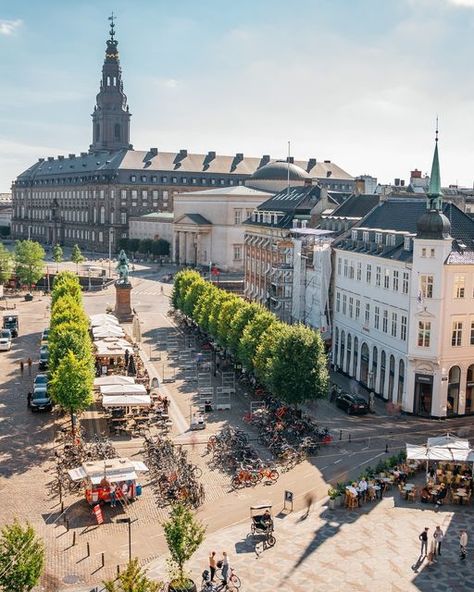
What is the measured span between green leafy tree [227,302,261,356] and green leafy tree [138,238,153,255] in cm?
12177

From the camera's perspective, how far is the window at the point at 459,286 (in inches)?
2356

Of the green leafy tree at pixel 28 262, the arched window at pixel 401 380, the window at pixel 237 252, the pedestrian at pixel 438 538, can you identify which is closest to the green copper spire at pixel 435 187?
the arched window at pixel 401 380

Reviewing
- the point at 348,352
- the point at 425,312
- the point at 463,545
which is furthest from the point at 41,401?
the point at 463,545

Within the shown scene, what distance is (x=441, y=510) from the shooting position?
4116 cm

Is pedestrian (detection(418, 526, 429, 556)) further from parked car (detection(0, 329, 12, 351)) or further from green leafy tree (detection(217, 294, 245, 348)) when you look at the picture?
parked car (detection(0, 329, 12, 351))

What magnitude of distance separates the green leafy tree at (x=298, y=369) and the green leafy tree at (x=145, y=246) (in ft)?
455

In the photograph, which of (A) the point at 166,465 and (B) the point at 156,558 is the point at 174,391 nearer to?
(A) the point at 166,465

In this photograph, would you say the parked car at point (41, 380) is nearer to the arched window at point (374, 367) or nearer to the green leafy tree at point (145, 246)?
the arched window at point (374, 367)

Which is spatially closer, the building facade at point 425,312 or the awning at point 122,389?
the awning at point 122,389

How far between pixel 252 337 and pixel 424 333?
14600 mm

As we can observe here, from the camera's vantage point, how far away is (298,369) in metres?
55.8

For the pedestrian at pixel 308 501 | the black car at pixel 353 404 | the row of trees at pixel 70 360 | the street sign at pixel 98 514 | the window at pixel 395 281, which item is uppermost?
the window at pixel 395 281

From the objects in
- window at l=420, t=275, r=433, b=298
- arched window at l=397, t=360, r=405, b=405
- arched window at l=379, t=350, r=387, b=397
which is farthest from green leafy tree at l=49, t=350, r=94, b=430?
window at l=420, t=275, r=433, b=298

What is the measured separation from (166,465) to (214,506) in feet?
17.7
